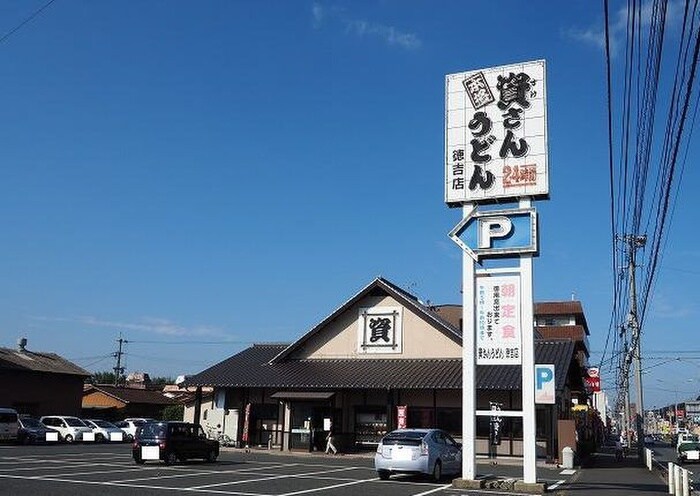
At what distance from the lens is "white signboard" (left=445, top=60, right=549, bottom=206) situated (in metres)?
17.2

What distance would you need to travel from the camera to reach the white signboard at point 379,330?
31734mm

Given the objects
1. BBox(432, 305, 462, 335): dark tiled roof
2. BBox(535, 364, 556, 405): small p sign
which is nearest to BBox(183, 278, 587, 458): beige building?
BBox(535, 364, 556, 405): small p sign

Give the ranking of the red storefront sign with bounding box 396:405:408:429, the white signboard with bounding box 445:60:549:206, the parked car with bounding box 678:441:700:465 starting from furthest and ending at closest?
the parked car with bounding box 678:441:700:465, the red storefront sign with bounding box 396:405:408:429, the white signboard with bounding box 445:60:549:206

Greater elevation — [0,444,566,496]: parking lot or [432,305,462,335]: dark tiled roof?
[432,305,462,335]: dark tiled roof

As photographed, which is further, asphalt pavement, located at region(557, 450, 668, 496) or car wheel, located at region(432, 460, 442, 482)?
car wheel, located at region(432, 460, 442, 482)

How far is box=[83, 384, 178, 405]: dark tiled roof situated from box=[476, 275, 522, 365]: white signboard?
1758 inches

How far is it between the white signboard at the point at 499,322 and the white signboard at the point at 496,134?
2228 mm

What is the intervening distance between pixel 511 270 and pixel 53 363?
129 feet

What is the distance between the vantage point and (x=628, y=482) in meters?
19.7

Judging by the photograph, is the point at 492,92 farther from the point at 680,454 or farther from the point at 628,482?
the point at 680,454

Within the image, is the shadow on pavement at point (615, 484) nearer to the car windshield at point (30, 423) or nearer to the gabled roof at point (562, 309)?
the car windshield at point (30, 423)

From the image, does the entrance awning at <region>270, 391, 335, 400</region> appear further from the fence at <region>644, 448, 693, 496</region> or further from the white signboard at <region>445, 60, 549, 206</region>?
Result: the fence at <region>644, 448, 693, 496</region>

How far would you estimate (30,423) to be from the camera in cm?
3475

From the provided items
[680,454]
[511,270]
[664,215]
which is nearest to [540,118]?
[511,270]
